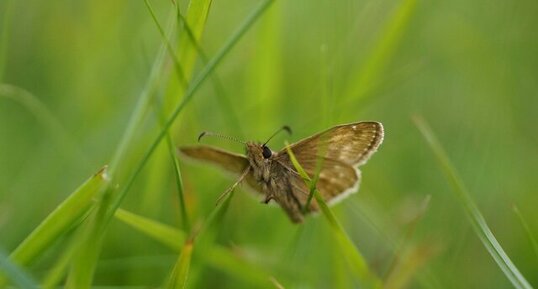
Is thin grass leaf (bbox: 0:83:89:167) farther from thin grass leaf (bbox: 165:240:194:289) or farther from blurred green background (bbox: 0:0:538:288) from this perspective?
thin grass leaf (bbox: 165:240:194:289)

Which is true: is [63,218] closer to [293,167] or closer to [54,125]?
[293,167]

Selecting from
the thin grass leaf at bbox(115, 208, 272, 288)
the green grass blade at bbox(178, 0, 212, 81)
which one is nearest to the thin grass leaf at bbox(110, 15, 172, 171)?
the green grass blade at bbox(178, 0, 212, 81)

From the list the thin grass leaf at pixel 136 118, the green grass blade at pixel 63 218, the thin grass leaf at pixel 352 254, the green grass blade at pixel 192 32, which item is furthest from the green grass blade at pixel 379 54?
the green grass blade at pixel 63 218

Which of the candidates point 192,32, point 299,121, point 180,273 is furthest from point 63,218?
point 299,121

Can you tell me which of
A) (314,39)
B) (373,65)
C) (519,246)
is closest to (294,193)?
(373,65)

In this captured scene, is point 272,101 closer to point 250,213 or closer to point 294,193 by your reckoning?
point 250,213
